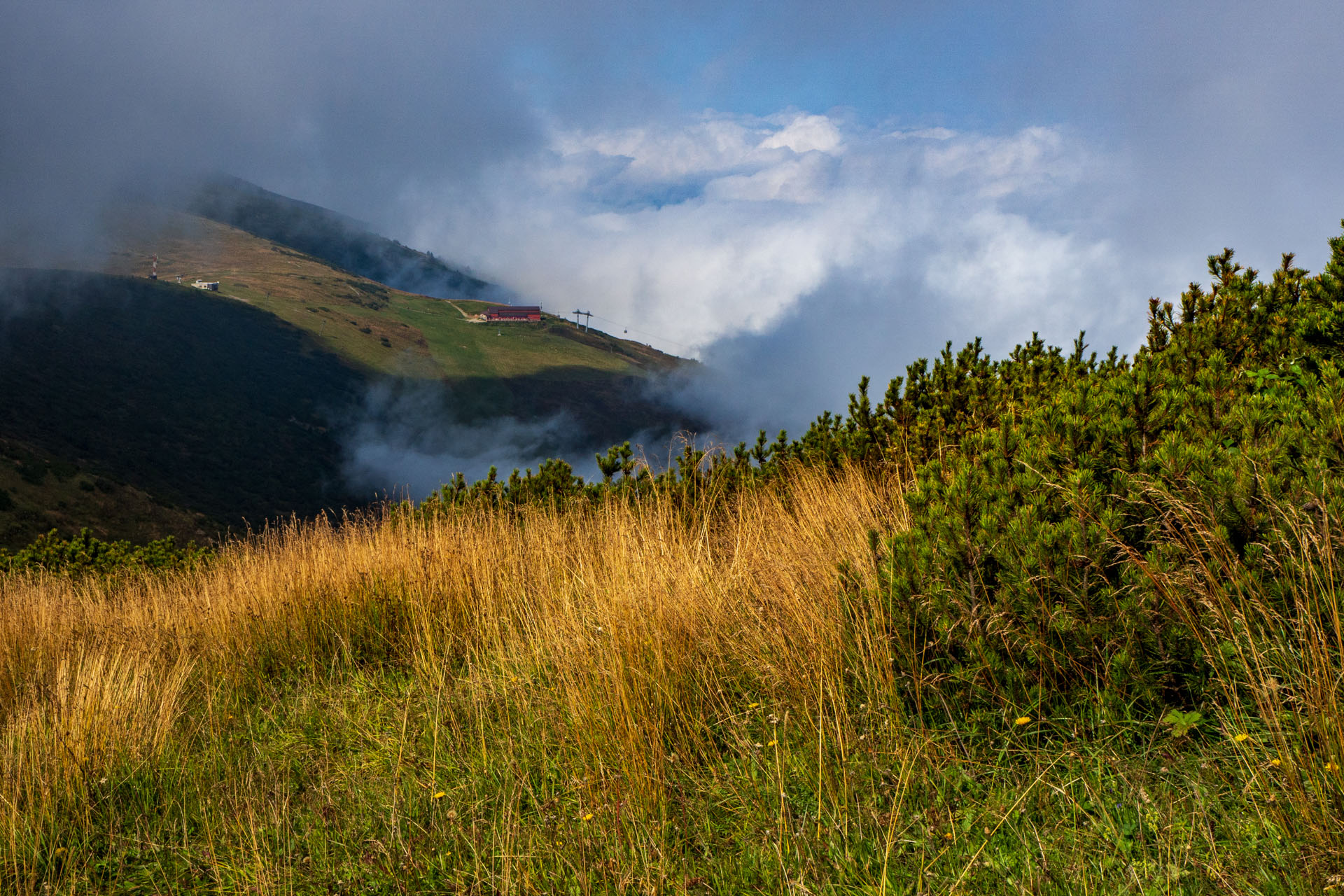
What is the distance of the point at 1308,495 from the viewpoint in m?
2.28

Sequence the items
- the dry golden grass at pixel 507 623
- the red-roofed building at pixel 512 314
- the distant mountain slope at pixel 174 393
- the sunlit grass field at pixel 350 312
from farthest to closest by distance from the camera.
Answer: the red-roofed building at pixel 512 314 < the sunlit grass field at pixel 350 312 < the distant mountain slope at pixel 174 393 < the dry golden grass at pixel 507 623

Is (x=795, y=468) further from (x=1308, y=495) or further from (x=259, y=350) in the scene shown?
(x=259, y=350)

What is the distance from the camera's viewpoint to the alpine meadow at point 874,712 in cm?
204

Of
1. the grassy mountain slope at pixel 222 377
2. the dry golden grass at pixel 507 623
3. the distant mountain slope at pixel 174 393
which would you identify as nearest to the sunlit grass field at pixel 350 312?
the grassy mountain slope at pixel 222 377

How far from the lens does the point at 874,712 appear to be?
2650mm

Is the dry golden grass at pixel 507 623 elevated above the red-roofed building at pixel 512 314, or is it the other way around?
the red-roofed building at pixel 512 314

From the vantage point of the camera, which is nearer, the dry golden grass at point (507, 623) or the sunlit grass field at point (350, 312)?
the dry golden grass at point (507, 623)

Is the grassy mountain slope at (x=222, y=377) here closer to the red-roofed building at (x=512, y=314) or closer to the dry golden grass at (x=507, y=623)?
the red-roofed building at (x=512, y=314)

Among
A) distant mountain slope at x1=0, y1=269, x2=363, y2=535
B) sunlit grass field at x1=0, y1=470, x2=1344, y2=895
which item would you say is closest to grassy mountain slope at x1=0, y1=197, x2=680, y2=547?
distant mountain slope at x1=0, y1=269, x2=363, y2=535

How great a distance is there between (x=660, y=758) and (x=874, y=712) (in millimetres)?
786

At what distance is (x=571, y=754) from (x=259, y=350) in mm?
138642

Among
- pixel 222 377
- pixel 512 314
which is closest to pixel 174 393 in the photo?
pixel 222 377

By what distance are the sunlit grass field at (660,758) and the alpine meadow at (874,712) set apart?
0.06 feet

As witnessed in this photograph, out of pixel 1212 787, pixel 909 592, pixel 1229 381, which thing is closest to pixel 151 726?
pixel 909 592
